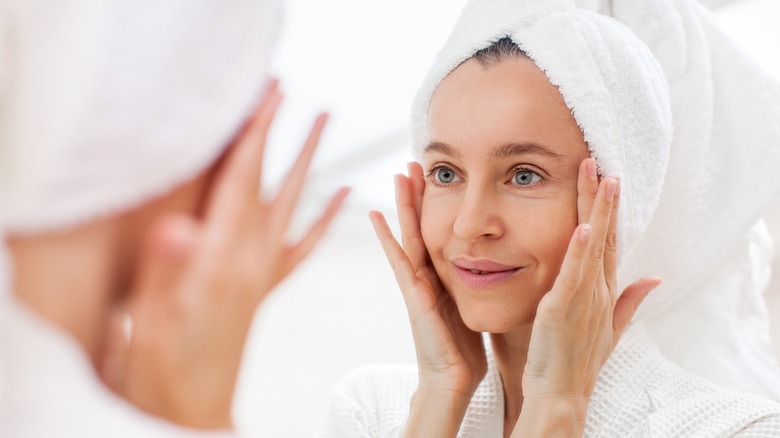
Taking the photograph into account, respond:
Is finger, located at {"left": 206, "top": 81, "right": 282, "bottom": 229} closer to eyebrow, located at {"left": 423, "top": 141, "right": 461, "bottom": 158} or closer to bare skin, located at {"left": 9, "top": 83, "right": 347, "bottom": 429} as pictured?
bare skin, located at {"left": 9, "top": 83, "right": 347, "bottom": 429}

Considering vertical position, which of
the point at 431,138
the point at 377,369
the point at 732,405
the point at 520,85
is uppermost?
the point at 520,85

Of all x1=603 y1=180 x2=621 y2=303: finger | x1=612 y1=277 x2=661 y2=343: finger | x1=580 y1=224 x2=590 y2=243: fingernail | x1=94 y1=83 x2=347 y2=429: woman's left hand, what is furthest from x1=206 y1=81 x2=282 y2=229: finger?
x1=612 y1=277 x2=661 y2=343: finger

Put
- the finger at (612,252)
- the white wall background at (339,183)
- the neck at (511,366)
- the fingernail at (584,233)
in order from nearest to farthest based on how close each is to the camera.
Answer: the white wall background at (339,183) → the fingernail at (584,233) → the finger at (612,252) → the neck at (511,366)

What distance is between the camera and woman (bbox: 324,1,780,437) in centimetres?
89

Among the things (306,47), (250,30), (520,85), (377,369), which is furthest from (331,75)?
(377,369)

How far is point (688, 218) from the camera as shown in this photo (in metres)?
1.09

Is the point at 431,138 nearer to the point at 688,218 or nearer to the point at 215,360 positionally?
the point at 688,218

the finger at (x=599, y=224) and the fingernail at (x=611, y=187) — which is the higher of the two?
the fingernail at (x=611, y=187)

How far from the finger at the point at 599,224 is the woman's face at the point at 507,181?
2.2 inches

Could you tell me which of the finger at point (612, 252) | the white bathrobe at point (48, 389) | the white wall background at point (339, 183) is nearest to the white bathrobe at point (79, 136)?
the white bathrobe at point (48, 389)

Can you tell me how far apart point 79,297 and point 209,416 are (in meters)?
0.08

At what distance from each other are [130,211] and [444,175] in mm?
653

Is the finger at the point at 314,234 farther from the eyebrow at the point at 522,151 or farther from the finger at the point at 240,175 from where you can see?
the eyebrow at the point at 522,151

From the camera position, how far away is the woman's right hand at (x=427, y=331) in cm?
94
